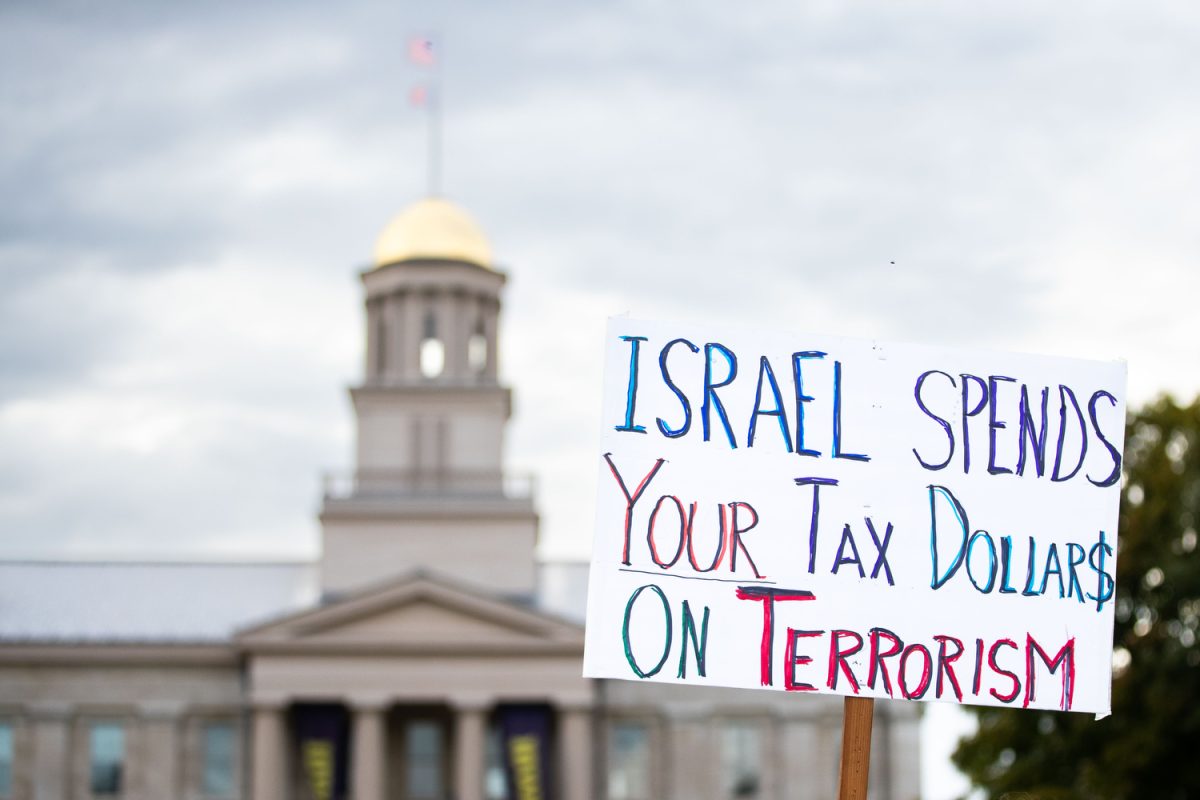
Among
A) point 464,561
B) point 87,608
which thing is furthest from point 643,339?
point 87,608

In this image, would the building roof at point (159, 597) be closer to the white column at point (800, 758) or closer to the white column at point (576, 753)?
the white column at point (576, 753)

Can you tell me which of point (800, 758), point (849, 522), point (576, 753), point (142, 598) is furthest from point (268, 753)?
point (849, 522)

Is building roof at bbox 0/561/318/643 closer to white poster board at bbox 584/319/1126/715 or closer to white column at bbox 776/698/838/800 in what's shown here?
white column at bbox 776/698/838/800

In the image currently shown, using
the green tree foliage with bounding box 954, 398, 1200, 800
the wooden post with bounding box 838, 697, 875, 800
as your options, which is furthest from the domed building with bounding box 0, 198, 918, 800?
the wooden post with bounding box 838, 697, 875, 800

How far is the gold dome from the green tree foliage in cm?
2155

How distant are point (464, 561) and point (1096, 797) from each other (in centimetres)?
1886

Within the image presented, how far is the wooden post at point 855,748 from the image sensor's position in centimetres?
838

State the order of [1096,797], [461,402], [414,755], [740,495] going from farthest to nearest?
1. [461,402]
2. [414,755]
3. [1096,797]
4. [740,495]

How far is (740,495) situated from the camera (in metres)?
8.17

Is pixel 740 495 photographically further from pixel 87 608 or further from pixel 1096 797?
pixel 87 608

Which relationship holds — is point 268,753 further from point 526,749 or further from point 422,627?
point 526,749

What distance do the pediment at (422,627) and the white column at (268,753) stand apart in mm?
1592

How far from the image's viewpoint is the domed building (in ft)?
164

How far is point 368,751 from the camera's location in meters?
49.5
